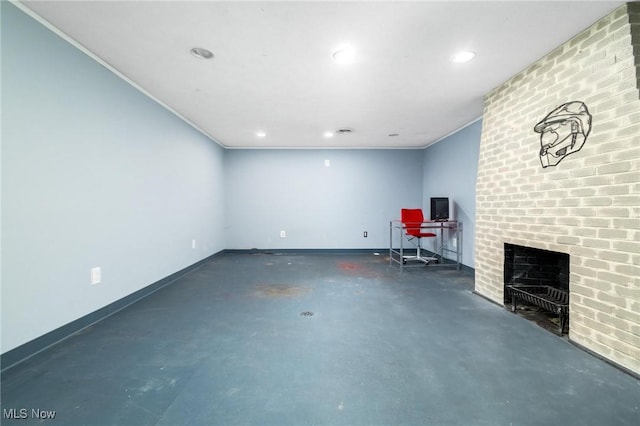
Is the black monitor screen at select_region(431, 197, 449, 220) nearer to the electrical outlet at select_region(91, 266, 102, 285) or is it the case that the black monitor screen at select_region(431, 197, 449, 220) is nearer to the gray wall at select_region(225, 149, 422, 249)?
the gray wall at select_region(225, 149, 422, 249)

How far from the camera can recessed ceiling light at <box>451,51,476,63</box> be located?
2.28 metres

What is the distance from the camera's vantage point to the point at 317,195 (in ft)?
20.0

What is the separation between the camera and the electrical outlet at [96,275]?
7.71 ft

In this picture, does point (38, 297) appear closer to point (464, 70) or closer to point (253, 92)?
point (253, 92)

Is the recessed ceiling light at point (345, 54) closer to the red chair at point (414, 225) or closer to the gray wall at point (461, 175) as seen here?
the gray wall at point (461, 175)

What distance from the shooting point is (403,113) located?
12.5 ft

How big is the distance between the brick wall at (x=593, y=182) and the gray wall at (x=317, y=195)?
3.42 metres

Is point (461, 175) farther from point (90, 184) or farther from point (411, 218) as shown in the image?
point (90, 184)

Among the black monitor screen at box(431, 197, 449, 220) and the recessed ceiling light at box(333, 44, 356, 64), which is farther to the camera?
the black monitor screen at box(431, 197, 449, 220)

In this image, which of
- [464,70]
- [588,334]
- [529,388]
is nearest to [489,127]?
[464,70]

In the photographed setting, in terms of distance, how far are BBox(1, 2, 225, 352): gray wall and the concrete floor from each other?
0.38m

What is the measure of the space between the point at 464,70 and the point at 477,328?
97.5 inches

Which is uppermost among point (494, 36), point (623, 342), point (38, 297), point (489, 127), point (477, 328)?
point (494, 36)

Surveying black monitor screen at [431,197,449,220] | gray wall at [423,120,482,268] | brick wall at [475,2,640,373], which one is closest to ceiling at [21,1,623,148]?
brick wall at [475,2,640,373]
